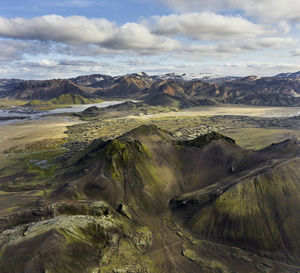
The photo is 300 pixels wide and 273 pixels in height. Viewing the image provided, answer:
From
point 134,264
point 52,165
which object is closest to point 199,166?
point 134,264

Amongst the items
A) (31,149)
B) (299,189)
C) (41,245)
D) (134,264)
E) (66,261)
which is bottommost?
(31,149)

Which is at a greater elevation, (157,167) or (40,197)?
(157,167)

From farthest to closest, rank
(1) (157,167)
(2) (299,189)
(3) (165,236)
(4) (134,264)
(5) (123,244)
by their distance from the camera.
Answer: (1) (157,167) → (2) (299,189) → (3) (165,236) → (5) (123,244) → (4) (134,264)

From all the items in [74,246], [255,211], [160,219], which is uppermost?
[255,211]

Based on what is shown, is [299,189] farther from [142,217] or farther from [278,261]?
[142,217]

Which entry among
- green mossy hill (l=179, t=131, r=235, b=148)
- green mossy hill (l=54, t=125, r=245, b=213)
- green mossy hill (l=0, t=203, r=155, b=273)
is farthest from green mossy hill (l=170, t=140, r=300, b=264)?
green mossy hill (l=179, t=131, r=235, b=148)

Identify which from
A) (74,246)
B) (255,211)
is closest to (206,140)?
(255,211)

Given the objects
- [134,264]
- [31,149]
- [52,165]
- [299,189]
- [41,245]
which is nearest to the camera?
[41,245]

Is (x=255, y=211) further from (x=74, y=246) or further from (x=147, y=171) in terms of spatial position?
(x=74, y=246)
